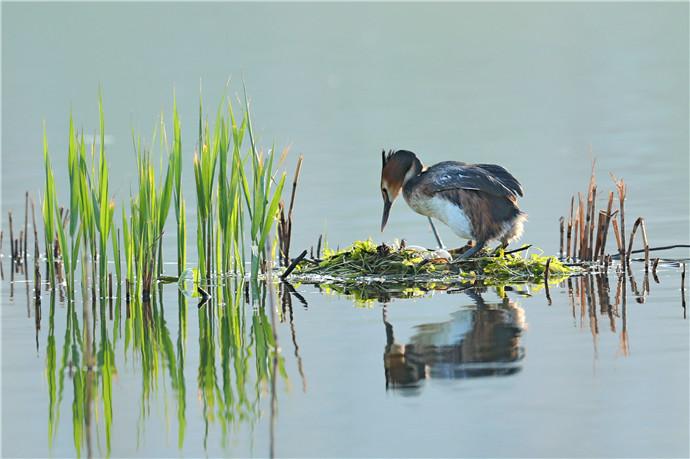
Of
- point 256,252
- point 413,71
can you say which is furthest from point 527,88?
point 256,252

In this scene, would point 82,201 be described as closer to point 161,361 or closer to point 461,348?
point 161,361

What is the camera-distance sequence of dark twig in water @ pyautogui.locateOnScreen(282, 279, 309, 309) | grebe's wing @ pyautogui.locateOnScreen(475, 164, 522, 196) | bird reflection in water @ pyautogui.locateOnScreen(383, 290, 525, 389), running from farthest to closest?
grebe's wing @ pyautogui.locateOnScreen(475, 164, 522, 196), dark twig in water @ pyautogui.locateOnScreen(282, 279, 309, 309), bird reflection in water @ pyautogui.locateOnScreen(383, 290, 525, 389)

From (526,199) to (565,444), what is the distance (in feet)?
32.2

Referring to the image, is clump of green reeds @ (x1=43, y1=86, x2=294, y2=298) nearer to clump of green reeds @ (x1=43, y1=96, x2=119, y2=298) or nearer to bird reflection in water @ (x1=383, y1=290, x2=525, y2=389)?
clump of green reeds @ (x1=43, y1=96, x2=119, y2=298)

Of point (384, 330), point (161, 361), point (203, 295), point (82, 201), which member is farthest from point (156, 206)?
point (384, 330)

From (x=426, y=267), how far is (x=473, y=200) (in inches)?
24.3

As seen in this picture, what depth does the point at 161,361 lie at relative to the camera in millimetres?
8680

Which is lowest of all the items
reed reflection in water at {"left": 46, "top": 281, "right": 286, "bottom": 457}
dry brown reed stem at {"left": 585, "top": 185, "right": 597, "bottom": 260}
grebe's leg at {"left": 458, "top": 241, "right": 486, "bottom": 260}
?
reed reflection in water at {"left": 46, "top": 281, "right": 286, "bottom": 457}

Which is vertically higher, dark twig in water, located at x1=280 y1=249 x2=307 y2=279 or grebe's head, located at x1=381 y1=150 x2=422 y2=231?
grebe's head, located at x1=381 y1=150 x2=422 y2=231

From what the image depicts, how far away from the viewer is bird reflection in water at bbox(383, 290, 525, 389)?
320 inches

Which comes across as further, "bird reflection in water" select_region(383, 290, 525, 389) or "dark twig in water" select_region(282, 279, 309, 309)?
"dark twig in water" select_region(282, 279, 309, 309)

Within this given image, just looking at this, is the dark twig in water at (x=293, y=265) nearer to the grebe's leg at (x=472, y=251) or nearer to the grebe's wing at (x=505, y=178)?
the grebe's leg at (x=472, y=251)

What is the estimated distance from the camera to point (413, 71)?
4238 centimetres

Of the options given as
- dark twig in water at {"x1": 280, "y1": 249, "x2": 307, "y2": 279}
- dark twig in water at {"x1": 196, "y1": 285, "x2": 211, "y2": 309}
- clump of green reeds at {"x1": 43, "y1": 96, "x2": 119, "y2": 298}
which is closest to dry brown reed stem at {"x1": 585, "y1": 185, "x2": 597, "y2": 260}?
dark twig in water at {"x1": 280, "y1": 249, "x2": 307, "y2": 279}
